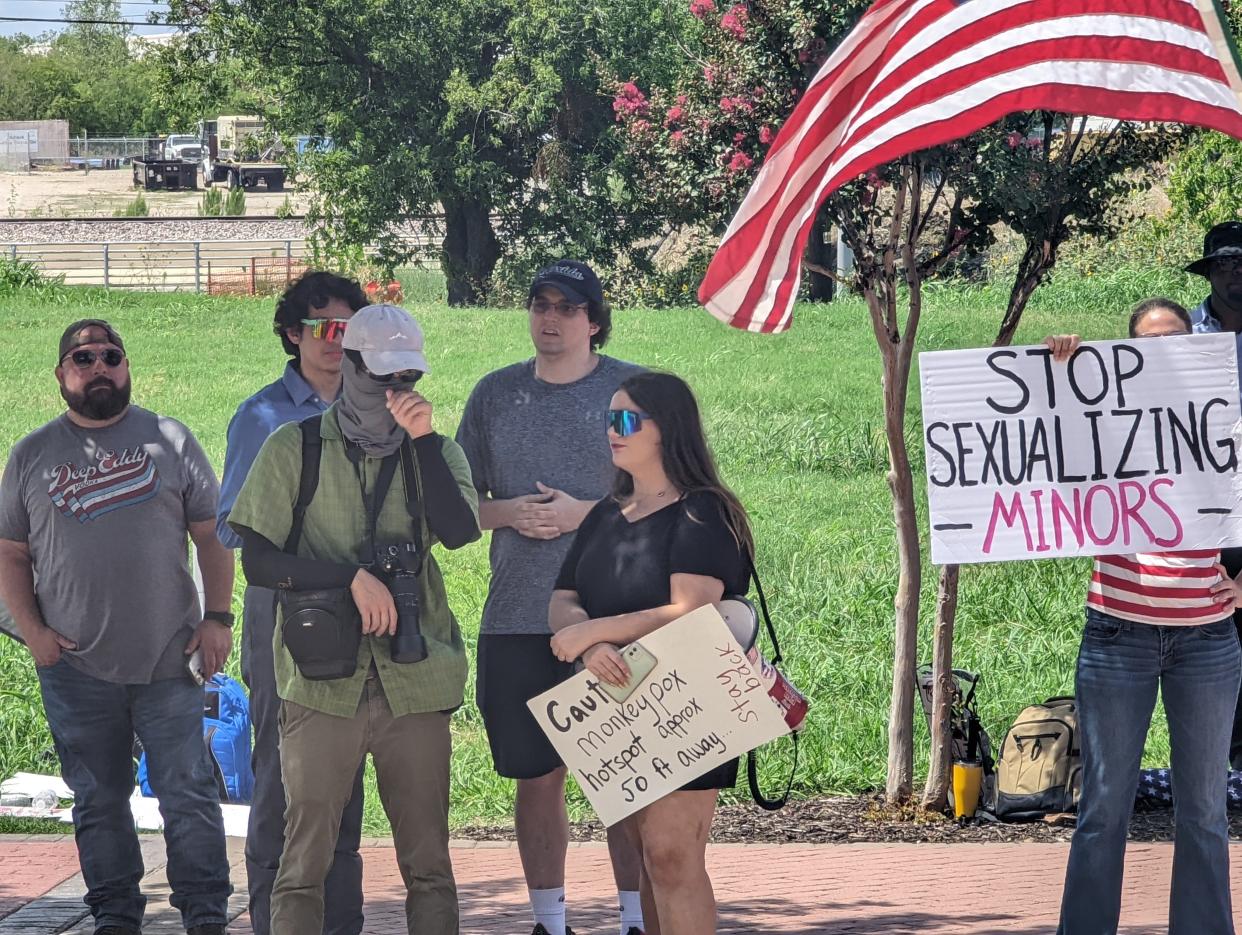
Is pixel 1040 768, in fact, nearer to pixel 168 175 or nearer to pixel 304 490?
pixel 304 490

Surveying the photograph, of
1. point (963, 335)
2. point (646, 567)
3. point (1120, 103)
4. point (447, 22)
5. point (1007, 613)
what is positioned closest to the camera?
point (646, 567)

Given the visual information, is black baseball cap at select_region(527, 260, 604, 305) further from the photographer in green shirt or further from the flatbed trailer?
the flatbed trailer

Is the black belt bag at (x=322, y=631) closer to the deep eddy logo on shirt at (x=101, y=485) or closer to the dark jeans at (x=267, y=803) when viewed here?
the dark jeans at (x=267, y=803)

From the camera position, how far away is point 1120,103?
5352 mm

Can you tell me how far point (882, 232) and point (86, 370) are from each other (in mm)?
3531

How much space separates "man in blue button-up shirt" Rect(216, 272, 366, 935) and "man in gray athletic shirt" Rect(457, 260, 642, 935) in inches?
19.1

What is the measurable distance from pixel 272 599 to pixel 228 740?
227cm

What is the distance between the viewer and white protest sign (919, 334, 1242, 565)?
4922 millimetres

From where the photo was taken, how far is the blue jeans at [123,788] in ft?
18.3

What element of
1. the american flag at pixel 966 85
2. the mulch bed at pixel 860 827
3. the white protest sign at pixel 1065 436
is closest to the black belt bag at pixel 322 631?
the american flag at pixel 966 85

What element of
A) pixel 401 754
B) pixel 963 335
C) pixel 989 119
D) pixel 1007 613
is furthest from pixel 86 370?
pixel 963 335

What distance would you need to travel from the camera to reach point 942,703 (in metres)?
7.18

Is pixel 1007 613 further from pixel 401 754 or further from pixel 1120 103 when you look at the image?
pixel 401 754

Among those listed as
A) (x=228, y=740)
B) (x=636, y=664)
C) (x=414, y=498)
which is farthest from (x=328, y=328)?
(x=228, y=740)
